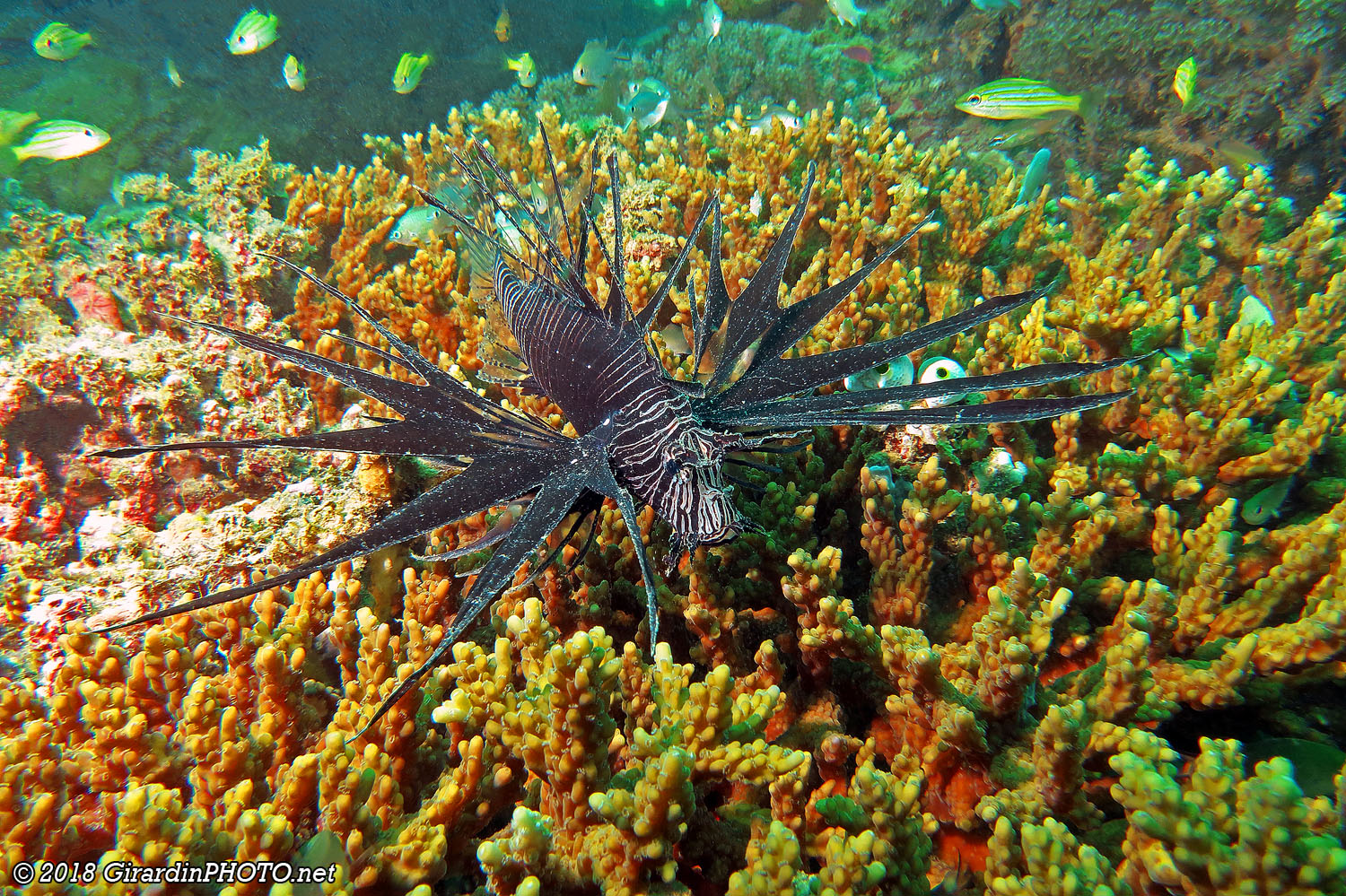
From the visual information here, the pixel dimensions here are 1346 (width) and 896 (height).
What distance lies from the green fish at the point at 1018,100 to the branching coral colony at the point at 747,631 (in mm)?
2323

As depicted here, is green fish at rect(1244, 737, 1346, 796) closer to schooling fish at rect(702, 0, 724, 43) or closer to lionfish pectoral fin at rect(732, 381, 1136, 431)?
lionfish pectoral fin at rect(732, 381, 1136, 431)

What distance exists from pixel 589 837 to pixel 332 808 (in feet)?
2.34

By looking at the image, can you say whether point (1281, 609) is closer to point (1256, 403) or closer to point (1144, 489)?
point (1144, 489)

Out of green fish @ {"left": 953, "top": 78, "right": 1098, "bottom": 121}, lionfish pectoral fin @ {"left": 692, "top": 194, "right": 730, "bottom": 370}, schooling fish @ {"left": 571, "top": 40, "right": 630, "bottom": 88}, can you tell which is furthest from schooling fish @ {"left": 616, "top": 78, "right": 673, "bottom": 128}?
lionfish pectoral fin @ {"left": 692, "top": 194, "right": 730, "bottom": 370}

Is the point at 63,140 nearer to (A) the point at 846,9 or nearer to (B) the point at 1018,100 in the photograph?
(B) the point at 1018,100

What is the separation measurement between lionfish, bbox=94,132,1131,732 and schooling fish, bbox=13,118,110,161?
7072 mm

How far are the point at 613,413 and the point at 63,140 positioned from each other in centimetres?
834

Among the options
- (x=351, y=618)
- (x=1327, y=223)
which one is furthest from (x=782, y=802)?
(x=1327, y=223)

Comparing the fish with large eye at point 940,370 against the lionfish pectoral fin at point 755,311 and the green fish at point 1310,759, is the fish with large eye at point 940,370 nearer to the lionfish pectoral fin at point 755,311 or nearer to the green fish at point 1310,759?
the lionfish pectoral fin at point 755,311

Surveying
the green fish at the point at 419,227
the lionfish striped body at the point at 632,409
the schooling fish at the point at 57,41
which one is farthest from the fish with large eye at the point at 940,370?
the schooling fish at the point at 57,41

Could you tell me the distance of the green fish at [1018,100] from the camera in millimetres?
5648

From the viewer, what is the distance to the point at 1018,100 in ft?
18.7

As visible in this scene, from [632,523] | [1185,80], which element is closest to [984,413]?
[632,523]

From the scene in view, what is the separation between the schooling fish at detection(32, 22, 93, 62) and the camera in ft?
24.1
